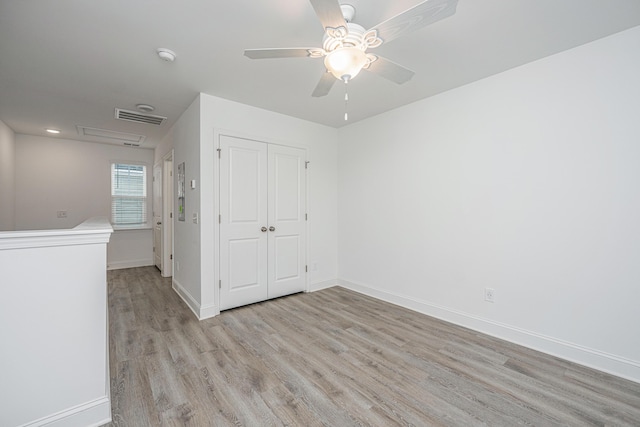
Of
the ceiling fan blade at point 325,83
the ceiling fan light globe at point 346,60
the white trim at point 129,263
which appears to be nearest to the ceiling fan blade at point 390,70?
the ceiling fan light globe at point 346,60

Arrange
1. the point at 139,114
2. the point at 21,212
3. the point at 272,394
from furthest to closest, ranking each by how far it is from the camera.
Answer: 1. the point at 21,212
2. the point at 139,114
3. the point at 272,394

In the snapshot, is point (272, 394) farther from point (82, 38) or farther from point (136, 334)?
point (82, 38)

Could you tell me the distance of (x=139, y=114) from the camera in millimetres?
3619

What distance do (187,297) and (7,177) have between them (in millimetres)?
3515

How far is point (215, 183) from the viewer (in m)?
3.16

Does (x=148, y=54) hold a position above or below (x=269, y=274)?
above

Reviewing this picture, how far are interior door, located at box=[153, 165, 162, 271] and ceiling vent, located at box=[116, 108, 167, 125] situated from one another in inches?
51.7

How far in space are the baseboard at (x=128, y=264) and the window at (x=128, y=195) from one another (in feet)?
2.41

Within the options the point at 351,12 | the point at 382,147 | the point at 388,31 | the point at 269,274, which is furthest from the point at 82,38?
the point at 382,147

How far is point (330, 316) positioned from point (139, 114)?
11.9 ft

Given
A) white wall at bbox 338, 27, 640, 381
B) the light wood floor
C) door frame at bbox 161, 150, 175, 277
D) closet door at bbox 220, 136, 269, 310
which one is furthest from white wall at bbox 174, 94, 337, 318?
white wall at bbox 338, 27, 640, 381

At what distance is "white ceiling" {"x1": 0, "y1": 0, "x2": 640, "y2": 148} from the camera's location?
1733 millimetres

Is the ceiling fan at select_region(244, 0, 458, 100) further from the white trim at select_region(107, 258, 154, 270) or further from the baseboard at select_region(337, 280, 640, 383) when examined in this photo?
the white trim at select_region(107, 258, 154, 270)

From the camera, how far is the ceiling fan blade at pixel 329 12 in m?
1.25
